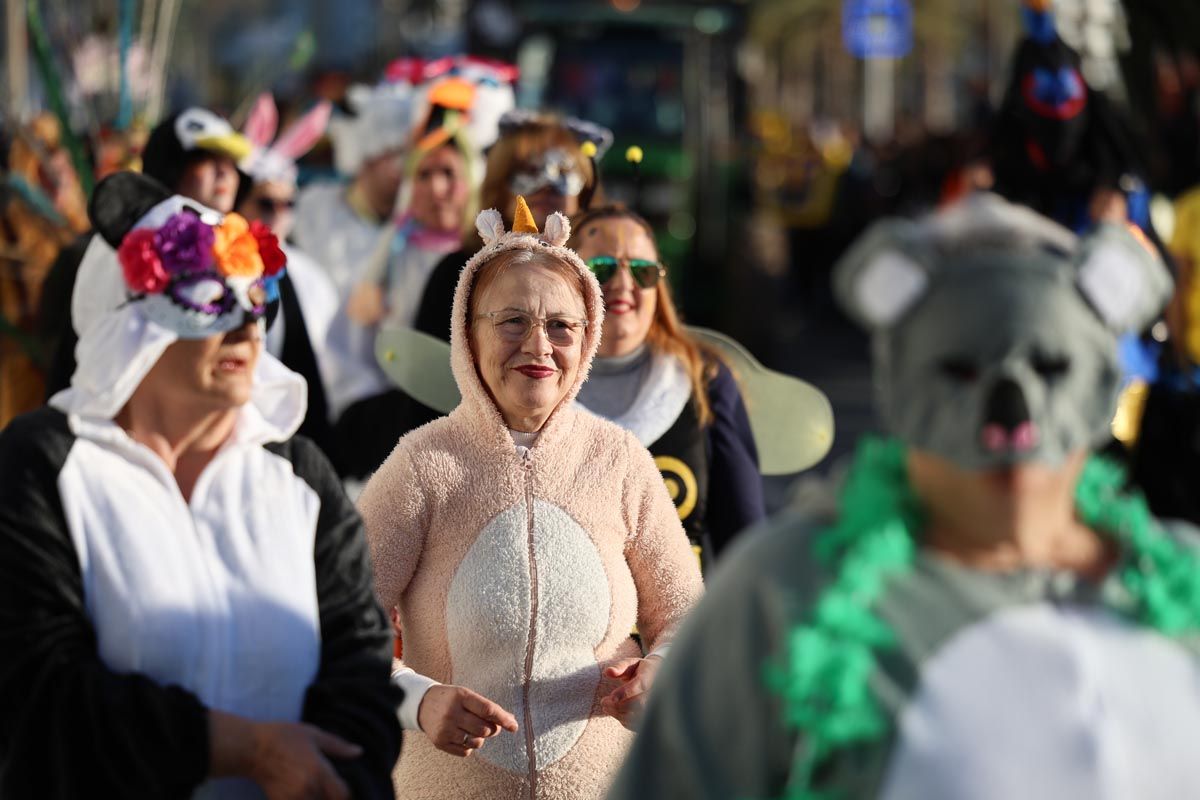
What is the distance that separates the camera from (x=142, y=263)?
3.34 meters

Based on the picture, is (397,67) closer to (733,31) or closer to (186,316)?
(186,316)

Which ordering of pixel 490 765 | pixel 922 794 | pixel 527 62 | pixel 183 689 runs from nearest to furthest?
pixel 922 794, pixel 183 689, pixel 490 765, pixel 527 62

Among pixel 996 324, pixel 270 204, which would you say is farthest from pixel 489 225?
pixel 270 204

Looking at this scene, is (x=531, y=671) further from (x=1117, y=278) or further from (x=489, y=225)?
(x=1117, y=278)

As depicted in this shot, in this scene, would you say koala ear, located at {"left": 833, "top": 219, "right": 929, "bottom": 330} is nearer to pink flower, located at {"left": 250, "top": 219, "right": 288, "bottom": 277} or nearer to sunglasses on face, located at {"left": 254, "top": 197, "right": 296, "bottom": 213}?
pink flower, located at {"left": 250, "top": 219, "right": 288, "bottom": 277}

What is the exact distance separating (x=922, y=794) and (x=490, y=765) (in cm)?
158

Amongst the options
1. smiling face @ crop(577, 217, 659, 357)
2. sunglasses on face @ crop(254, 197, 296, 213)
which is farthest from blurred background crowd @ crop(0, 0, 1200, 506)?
smiling face @ crop(577, 217, 659, 357)

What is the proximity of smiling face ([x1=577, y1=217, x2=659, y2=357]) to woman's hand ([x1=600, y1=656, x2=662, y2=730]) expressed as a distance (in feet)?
3.56

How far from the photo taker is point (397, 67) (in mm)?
9164

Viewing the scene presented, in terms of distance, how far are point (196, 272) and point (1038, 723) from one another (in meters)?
1.49

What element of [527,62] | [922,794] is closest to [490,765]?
[922,794]

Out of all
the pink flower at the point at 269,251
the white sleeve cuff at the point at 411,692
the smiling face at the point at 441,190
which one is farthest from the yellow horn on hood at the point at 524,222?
the smiling face at the point at 441,190

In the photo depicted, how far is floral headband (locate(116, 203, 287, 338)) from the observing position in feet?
10.8

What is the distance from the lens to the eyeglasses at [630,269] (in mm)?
4809
